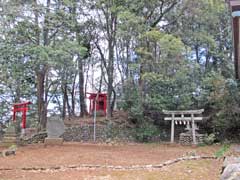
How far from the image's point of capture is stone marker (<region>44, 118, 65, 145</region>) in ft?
38.9

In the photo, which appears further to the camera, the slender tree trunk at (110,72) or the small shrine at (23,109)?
the slender tree trunk at (110,72)

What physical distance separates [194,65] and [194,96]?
58.8 inches

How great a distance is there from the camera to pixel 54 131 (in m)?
12.0

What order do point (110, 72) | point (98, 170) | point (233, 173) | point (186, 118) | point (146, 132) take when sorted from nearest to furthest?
point (233, 173), point (98, 170), point (186, 118), point (146, 132), point (110, 72)

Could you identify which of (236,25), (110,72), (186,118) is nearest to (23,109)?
(110,72)

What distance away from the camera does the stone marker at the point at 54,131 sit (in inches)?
467

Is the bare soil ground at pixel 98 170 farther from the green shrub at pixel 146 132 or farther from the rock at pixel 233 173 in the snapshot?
the green shrub at pixel 146 132

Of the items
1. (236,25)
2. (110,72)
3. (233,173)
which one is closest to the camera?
(233,173)

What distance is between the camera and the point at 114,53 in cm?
1709

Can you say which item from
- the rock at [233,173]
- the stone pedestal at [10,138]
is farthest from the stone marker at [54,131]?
the rock at [233,173]

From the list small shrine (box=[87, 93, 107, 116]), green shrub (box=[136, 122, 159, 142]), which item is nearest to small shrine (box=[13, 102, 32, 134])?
small shrine (box=[87, 93, 107, 116])

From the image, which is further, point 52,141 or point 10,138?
point 10,138

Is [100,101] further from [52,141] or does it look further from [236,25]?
[236,25]

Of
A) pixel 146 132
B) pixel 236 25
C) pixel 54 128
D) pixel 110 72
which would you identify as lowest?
pixel 146 132
